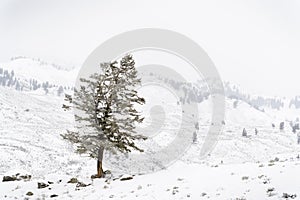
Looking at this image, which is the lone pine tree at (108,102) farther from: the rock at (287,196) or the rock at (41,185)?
the rock at (287,196)

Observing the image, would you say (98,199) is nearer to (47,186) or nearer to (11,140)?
(47,186)

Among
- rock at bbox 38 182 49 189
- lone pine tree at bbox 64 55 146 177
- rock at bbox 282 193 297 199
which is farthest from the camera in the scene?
lone pine tree at bbox 64 55 146 177

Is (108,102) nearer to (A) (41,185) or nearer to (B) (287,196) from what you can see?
(A) (41,185)

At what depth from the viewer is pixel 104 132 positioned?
21.2 m

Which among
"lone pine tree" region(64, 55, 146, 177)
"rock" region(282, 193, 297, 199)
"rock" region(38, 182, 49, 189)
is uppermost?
"lone pine tree" region(64, 55, 146, 177)

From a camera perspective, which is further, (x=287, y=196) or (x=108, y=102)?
(x=108, y=102)

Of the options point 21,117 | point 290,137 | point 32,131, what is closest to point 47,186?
point 32,131

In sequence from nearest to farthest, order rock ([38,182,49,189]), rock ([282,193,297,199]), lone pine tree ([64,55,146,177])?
1. rock ([282,193,297,199])
2. rock ([38,182,49,189])
3. lone pine tree ([64,55,146,177])

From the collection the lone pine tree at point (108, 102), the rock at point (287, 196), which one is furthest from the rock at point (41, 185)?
the rock at point (287, 196)

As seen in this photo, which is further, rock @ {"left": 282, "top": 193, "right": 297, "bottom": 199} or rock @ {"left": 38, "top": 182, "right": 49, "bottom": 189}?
rock @ {"left": 38, "top": 182, "right": 49, "bottom": 189}

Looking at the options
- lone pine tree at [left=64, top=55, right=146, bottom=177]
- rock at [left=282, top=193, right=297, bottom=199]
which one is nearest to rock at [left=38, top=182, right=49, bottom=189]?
lone pine tree at [left=64, top=55, right=146, bottom=177]

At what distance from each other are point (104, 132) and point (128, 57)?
531 cm

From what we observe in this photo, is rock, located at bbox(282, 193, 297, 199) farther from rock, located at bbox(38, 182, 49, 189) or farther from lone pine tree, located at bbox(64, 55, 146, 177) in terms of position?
rock, located at bbox(38, 182, 49, 189)

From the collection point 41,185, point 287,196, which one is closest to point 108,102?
point 41,185
